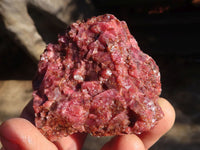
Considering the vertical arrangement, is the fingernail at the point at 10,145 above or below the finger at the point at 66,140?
above

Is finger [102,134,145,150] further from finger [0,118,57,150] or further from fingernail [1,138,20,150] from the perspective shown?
fingernail [1,138,20,150]

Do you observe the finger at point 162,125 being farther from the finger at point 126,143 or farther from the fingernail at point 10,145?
the fingernail at point 10,145

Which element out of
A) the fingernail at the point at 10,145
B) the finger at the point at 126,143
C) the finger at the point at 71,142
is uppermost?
the fingernail at the point at 10,145

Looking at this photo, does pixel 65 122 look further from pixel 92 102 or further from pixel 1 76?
pixel 1 76

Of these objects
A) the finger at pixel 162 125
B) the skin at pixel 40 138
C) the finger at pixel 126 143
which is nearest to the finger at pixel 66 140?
the skin at pixel 40 138

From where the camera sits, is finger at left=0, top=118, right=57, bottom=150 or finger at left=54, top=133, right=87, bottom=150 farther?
finger at left=54, top=133, right=87, bottom=150

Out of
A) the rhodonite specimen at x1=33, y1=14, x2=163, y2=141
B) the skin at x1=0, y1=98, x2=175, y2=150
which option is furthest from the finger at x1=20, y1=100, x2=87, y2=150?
the rhodonite specimen at x1=33, y1=14, x2=163, y2=141

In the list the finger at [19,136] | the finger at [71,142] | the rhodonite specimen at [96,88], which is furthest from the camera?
the finger at [71,142]

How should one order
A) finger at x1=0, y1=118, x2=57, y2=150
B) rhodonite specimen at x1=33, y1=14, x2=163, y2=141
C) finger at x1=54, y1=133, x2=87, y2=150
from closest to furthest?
finger at x1=0, y1=118, x2=57, y2=150 → rhodonite specimen at x1=33, y1=14, x2=163, y2=141 → finger at x1=54, y1=133, x2=87, y2=150
